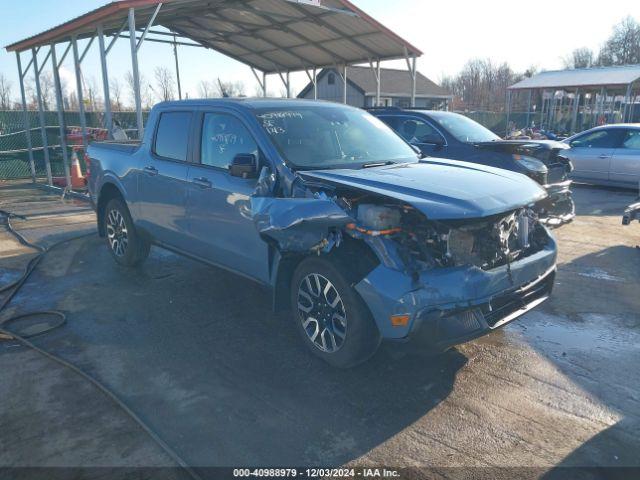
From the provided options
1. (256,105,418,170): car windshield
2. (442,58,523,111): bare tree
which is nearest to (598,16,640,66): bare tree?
(442,58,523,111): bare tree

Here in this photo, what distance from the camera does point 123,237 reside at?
620 cm

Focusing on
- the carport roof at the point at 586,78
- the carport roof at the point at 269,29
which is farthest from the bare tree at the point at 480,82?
the carport roof at the point at 269,29

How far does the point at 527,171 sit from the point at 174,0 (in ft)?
23.9

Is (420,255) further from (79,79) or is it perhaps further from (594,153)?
(79,79)

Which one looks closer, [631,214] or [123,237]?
[123,237]

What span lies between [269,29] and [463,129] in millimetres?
7632

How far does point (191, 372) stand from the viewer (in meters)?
3.77

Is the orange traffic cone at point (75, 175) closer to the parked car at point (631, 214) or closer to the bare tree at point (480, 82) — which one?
the parked car at point (631, 214)

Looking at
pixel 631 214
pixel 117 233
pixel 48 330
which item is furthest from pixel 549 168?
pixel 48 330

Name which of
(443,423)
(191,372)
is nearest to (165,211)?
(191,372)

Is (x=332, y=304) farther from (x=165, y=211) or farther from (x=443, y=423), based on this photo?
(x=165, y=211)

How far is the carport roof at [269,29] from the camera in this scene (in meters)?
11.0

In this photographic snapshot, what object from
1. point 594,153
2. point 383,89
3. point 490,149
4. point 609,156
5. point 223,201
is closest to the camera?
point 223,201

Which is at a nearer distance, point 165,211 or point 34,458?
point 34,458
